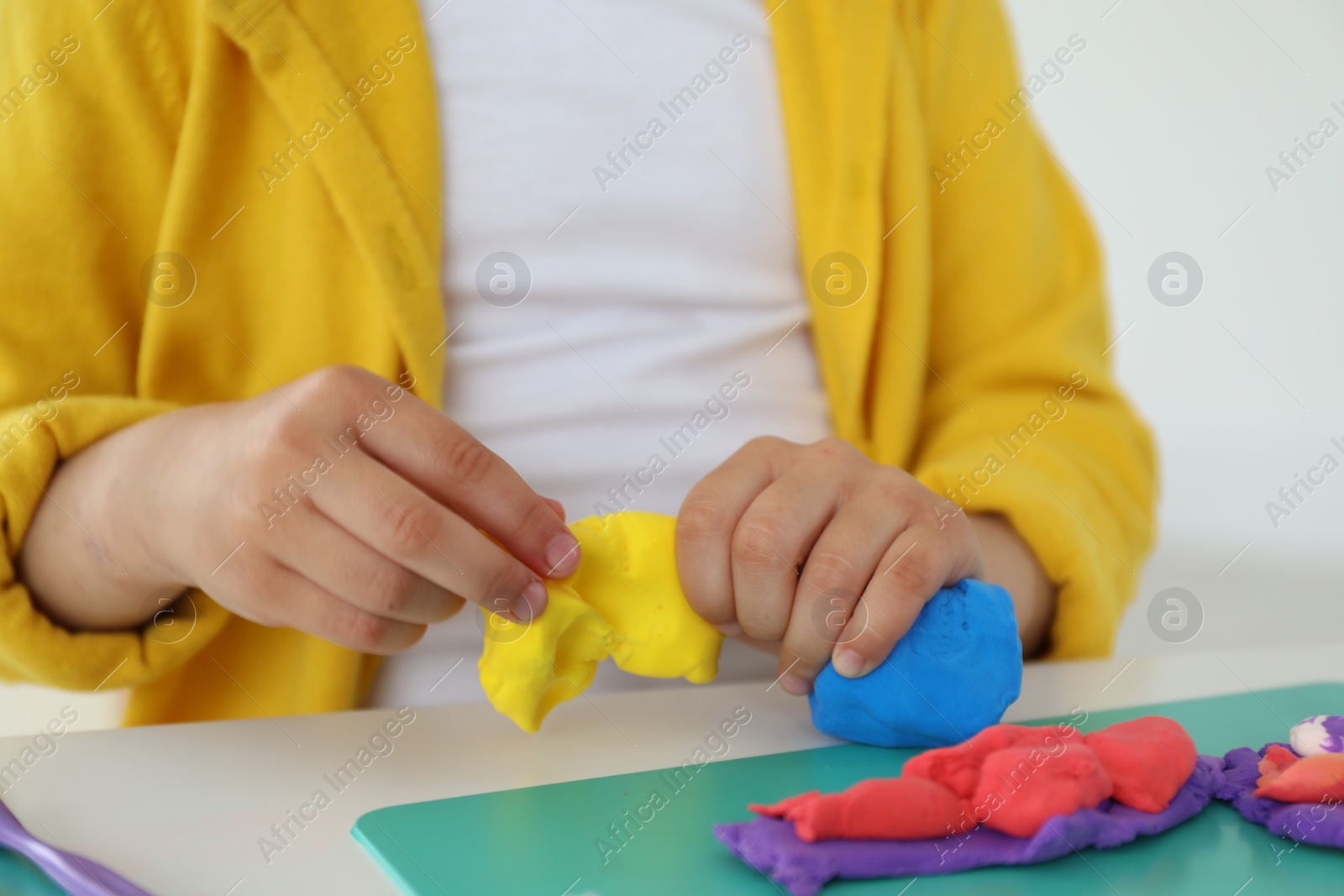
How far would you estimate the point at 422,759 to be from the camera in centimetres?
43

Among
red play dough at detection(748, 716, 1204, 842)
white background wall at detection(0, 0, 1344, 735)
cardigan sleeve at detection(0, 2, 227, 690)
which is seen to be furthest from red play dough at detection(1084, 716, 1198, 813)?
white background wall at detection(0, 0, 1344, 735)

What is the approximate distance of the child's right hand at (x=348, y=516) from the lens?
0.38m

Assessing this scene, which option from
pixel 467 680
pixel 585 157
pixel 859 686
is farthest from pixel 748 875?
pixel 585 157

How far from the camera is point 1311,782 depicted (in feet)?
1.18

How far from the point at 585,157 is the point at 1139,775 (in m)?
0.50

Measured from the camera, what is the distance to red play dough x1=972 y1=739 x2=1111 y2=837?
0.34 metres

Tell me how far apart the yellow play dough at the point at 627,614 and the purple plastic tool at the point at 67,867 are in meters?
0.16

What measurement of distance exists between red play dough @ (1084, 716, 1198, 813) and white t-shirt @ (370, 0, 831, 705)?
12.6 inches

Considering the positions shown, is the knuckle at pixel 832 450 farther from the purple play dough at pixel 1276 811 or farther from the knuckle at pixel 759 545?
the purple play dough at pixel 1276 811

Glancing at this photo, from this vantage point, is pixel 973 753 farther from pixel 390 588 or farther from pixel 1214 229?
pixel 1214 229

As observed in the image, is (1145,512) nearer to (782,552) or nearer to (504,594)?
(782,552)

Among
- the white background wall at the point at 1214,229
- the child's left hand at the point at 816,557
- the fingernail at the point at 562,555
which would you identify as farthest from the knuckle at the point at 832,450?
the white background wall at the point at 1214,229

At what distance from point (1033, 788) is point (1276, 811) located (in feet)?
0.33

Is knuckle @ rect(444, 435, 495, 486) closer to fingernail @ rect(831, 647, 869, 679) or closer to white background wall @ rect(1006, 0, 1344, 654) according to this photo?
fingernail @ rect(831, 647, 869, 679)
